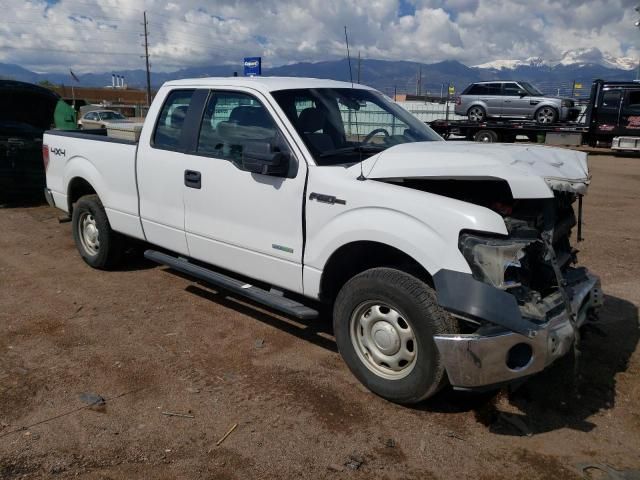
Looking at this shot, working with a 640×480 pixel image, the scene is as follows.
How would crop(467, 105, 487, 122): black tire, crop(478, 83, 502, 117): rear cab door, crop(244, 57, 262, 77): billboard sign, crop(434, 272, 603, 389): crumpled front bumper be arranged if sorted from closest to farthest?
1. crop(434, 272, 603, 389): crumpled front bumper
2. crop(244, 57, 262, 77): billboard sign
3. crop(478, 83, 502, 117): rear cab door
4. crop(467, 105, 487, 122): black tire

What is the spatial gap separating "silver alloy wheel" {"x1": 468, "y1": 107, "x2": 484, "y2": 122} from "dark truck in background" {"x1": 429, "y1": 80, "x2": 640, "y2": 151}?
4.23 ft

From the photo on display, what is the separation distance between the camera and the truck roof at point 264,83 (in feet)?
15.0

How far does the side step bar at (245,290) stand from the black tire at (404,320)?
0.32 metres

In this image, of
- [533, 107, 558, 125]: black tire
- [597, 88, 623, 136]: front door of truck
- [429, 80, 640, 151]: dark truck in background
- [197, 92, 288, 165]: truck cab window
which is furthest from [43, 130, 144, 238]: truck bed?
[597, 88, 623, 136]: front door of truck

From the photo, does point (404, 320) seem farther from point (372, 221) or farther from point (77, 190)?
point (77, 190)

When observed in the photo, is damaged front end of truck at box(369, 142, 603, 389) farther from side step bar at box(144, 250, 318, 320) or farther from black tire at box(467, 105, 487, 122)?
black tire at box(467, 105, 487, 122)

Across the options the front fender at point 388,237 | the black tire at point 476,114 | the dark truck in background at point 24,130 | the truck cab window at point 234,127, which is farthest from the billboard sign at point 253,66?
the black tire at point 476,114

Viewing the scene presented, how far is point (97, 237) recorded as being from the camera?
631 cm

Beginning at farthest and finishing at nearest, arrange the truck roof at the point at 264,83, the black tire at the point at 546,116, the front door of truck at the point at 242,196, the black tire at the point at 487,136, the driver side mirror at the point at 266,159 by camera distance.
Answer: the black tire at the point at 487,136
the black tire at the point at 546,116
the truck roof at the point at 264,83
the front door of truck at the point at 242,196
the driver side mirror at the point at 266,159

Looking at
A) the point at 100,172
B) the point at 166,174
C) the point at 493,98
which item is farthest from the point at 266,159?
the point at 493,98

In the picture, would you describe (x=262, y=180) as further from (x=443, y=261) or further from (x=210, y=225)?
(x=443, y=261)

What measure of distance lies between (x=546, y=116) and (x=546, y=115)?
39 millimetres

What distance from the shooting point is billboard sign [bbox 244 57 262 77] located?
47.1 ft

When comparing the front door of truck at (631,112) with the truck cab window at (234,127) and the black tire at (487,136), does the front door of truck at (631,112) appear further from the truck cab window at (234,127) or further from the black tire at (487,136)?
the truck cab window at (234,127)
